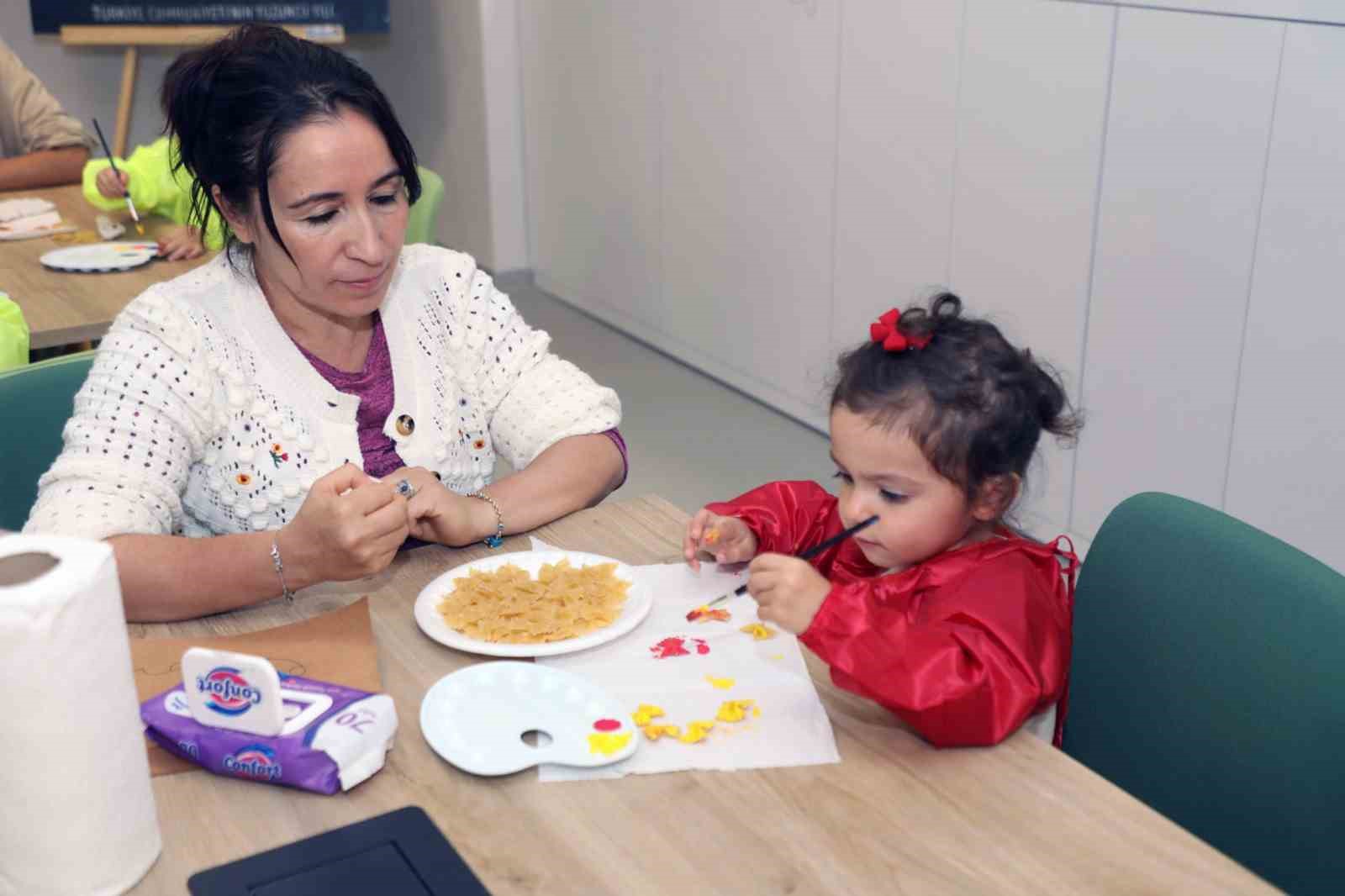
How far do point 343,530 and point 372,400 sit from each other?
36 centimetres

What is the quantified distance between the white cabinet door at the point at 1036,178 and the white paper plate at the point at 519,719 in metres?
1.81

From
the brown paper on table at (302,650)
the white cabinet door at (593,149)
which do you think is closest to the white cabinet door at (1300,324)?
the brown paper on table at (302,650)

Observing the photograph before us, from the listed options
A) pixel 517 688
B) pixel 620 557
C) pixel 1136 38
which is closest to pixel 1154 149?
pixel 1136 38

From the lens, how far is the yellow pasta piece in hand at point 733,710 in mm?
1147

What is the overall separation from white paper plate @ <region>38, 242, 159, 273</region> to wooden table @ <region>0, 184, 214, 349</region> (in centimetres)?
2

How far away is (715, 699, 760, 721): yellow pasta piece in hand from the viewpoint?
1147 millimetres

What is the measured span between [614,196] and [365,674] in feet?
12.2

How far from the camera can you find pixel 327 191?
1505 millimetres

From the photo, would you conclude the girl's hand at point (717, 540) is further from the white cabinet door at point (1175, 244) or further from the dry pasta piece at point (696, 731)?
the white cabinet door at point (1175, 244)

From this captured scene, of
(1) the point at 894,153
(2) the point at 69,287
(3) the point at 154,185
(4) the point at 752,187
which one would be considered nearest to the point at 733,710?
(2) the point at 69,287

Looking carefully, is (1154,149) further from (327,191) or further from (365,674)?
(365,674)

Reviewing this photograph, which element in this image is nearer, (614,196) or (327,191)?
(327,191)

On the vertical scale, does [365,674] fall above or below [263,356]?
below

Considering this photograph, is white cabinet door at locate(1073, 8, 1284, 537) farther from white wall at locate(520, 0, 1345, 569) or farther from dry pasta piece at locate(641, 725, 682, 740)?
dry pasta piece at locate(641, 725, 682, 740)
